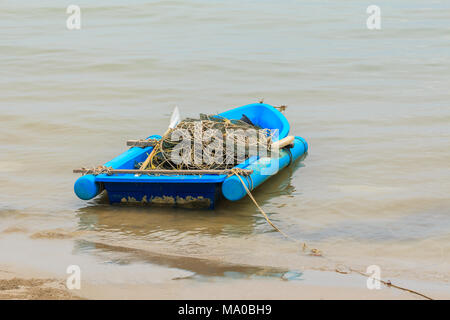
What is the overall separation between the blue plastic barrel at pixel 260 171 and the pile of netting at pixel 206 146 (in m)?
0.21

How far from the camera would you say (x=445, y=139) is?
1076 centimetres

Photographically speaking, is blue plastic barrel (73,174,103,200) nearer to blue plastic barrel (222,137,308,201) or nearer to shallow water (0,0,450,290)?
shallow water (0,0,450,290)

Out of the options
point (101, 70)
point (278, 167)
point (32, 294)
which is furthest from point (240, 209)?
point (101, 70)

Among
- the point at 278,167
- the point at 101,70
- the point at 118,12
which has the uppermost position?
the point at 118,12

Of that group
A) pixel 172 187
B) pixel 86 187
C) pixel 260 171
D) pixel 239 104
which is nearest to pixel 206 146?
pixel 260 171

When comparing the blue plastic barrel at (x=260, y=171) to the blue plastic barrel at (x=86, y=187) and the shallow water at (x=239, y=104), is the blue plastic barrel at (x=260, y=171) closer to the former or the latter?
the shallow water at (x=239, y=104)

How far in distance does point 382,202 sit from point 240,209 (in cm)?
163

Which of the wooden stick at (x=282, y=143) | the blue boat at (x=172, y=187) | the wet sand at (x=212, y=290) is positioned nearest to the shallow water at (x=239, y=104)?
the blue boat at (x=172, y=187)

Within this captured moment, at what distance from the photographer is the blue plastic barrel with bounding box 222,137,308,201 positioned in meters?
7.39

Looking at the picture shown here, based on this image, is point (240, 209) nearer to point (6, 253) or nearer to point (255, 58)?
point (6, 253)

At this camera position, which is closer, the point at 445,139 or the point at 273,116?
the point at 273,116

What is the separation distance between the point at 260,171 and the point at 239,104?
5.39 m

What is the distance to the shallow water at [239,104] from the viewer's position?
677 cm
